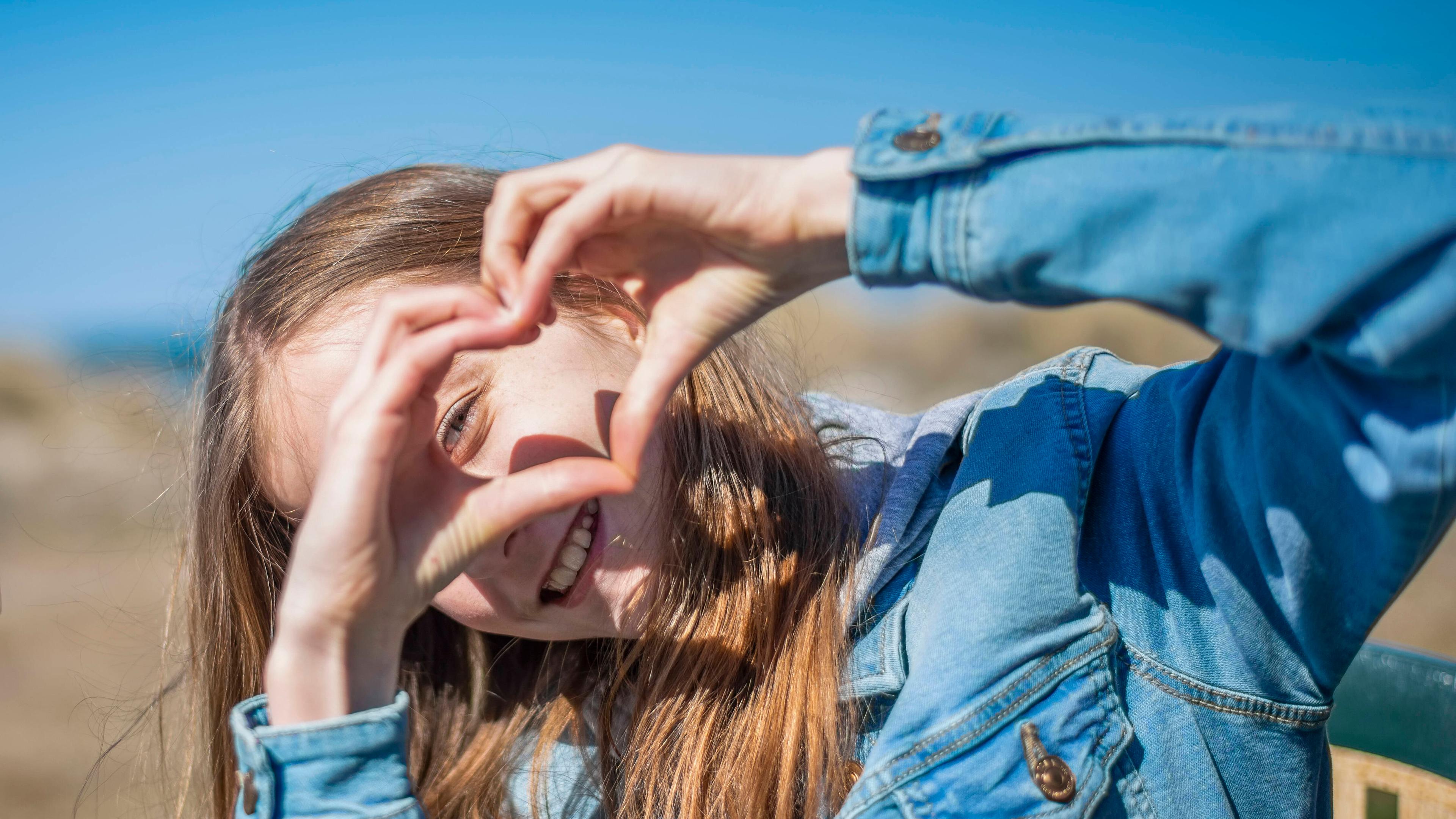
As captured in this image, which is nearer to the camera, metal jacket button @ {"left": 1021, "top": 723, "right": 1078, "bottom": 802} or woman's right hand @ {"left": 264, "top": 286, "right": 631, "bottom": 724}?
woman's right hand @ {"left": 264, "top": 286, "right": 631, "bottom": 724}

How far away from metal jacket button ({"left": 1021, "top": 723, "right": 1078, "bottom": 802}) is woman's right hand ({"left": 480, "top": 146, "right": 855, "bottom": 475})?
2.47ft

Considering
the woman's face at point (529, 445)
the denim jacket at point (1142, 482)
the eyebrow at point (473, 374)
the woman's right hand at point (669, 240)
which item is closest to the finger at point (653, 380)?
the woman's right hand at point (669, 240)

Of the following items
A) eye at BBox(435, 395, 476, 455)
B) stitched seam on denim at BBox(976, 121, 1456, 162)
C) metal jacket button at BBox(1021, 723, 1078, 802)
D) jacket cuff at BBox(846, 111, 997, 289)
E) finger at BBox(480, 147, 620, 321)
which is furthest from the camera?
eye at BBox(435, 395, 476, 455)

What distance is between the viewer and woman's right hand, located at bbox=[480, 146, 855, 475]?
1136mm

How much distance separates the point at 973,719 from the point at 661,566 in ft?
2.10

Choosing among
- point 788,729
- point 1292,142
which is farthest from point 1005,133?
point 788,729

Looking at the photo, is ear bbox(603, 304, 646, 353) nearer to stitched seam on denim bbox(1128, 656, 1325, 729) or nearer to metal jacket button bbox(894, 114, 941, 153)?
metal jacket button bbox(894, 114, 941, 153)

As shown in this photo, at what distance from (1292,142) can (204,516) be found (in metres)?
2.15

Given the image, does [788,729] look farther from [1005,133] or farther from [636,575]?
[1005,133]

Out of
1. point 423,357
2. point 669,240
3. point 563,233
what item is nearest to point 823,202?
point 669,240

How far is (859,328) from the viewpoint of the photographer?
16125mm

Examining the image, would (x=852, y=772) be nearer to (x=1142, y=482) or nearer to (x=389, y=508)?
(x=1142, y=482)

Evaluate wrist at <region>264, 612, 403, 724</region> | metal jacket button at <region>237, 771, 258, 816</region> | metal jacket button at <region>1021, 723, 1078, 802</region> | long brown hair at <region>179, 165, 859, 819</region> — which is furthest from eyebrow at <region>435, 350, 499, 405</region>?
metal jacket button at <region>1021, 723, 1078, 802</region>

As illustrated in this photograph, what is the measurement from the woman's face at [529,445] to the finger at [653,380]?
389mm
